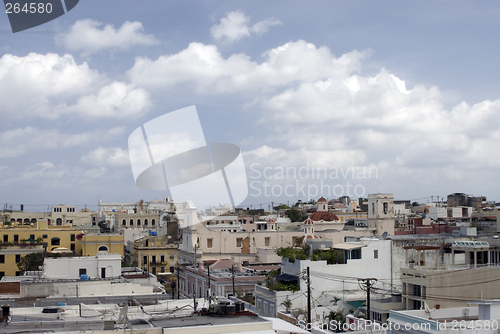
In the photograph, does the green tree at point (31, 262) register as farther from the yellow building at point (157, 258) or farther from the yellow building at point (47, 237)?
the yellow building at point (157, 258)

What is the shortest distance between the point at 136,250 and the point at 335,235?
62.5ft

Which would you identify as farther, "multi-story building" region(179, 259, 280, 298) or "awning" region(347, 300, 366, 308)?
"multi-story building" region(179, 259, 280, 298)

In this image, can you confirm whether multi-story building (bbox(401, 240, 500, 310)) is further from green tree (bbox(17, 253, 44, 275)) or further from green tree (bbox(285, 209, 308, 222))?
green tree (bbox(285, 209, 308, 222))

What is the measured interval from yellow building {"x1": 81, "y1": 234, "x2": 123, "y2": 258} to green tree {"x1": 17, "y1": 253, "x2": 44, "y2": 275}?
142 inches

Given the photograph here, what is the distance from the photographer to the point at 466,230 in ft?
120

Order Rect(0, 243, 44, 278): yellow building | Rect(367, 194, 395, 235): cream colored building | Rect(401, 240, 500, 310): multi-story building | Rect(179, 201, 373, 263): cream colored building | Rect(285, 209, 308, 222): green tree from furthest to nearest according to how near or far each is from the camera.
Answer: Rect(285, 209, 308, 222): green tree < Rect(367, 194, 395, 235): cream colored building < Rect(179, 201, 373, 263): cream colored building < Rect(0, 243, 44, 278): yellow building < Rect(401, 240, 500, 310): multi-story building

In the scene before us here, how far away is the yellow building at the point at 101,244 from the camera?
45156 millimetres

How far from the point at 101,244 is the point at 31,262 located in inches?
219

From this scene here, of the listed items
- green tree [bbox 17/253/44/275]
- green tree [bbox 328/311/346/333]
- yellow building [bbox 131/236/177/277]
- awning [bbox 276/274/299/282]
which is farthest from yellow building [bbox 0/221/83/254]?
green tree [bbox 328/311/346/333]

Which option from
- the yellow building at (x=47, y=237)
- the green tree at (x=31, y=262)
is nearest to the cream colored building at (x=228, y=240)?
the yellow building at (x=47, y=237)

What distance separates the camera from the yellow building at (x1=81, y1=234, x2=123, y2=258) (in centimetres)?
4516

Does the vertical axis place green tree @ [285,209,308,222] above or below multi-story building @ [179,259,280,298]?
above

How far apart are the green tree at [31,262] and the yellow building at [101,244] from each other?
360 centimetres

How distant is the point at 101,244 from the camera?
45469mm
